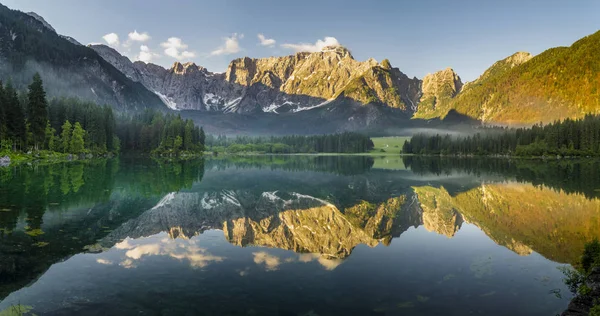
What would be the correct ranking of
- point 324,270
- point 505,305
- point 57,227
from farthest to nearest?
1. point 57,227
2. point 324,270
3. point 505,305

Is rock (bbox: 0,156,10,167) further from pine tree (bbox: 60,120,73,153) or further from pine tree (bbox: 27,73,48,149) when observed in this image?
pine tree (bbox: 60,120,73,153)

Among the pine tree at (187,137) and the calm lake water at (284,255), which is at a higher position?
the pine tree at (187,137)

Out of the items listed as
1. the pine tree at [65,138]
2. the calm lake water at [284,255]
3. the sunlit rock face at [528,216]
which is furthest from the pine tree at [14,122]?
the sunlit rock face at [528,216]

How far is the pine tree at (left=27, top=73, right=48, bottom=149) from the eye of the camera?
109m

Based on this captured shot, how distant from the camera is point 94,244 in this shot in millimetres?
20609

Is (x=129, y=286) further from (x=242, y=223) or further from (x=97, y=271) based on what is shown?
(x=242, y=223)

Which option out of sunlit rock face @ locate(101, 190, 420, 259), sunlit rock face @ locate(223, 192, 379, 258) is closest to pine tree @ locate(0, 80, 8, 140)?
sunlit rock face @ locate(101, 190, 420, 259)

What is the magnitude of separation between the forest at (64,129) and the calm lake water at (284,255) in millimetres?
80333

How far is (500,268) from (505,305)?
5.40 meters

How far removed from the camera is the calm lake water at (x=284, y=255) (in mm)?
13312

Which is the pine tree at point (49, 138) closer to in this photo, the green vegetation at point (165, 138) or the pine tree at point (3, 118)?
the pine tree at point (3, 118)

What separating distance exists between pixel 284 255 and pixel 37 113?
410 feet

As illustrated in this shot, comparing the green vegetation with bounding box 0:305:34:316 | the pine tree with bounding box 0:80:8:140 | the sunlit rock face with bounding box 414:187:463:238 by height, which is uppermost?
the pine tree with bounding box 0:80:8:140

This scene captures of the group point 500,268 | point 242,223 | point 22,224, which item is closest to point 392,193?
point 242,223
